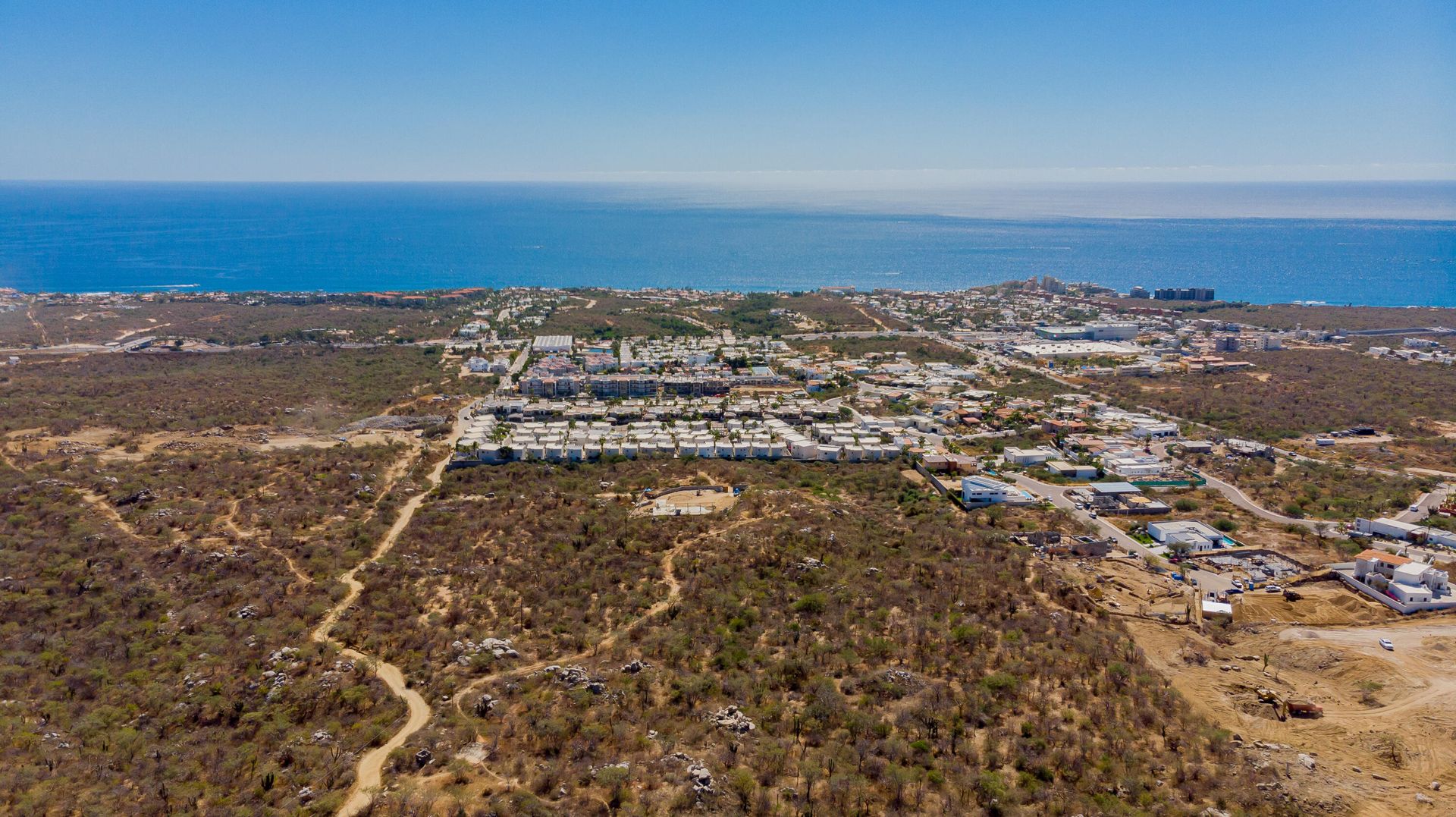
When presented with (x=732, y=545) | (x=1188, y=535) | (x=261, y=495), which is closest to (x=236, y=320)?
(x=261, y=495)

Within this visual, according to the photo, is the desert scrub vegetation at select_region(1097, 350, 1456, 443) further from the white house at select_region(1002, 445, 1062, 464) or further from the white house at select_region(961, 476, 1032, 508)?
the white house at select_region(961, 476, 1032, 508)

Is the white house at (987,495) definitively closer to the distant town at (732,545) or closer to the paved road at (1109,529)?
the distant town at (732,545)

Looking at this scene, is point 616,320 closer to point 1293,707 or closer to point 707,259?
point 707,259

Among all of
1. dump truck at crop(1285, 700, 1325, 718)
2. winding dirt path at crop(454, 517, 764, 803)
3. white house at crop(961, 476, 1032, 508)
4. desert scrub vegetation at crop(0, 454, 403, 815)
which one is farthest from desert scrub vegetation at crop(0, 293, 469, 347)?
dump truck at crop(1285, 700, 1325, 718)

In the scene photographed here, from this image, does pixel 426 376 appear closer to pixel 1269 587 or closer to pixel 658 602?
pixel 658 602

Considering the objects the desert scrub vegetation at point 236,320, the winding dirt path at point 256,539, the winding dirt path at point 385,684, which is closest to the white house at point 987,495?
the winding dirt path at point 385,684
